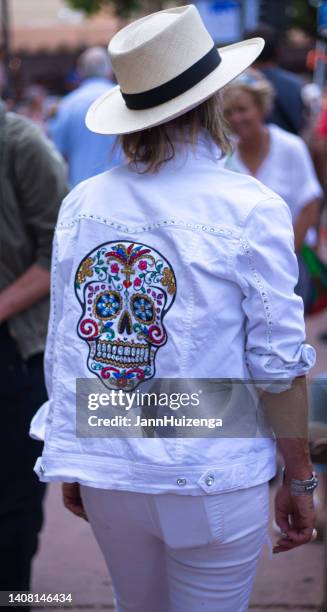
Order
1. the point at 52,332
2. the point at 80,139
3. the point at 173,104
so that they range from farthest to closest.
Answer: the point at 80,139 → the point at 52,332 → the point at 173,104

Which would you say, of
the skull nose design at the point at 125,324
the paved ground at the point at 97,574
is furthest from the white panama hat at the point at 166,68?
the paved ground at the point at 97,574

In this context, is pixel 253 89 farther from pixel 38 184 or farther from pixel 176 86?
pixel 176 86

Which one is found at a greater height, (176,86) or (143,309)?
(176,86)

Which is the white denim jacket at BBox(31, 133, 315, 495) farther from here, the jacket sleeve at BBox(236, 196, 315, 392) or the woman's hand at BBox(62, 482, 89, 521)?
the woman's hand at BBox(62, 482, 89, 521)

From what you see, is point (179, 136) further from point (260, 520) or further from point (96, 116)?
point (260, 520)

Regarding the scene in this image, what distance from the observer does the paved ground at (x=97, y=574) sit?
3559 mm

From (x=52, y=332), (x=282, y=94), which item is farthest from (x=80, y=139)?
(x=52, y=332)

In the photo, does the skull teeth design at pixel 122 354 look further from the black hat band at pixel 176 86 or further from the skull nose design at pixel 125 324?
the black hat band at pixel 176 86

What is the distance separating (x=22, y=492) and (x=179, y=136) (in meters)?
1.39

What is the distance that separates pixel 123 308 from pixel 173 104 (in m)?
0.45

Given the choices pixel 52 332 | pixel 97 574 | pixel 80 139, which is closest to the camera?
pixel 52 332

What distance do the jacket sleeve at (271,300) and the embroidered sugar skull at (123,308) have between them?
0.17 m

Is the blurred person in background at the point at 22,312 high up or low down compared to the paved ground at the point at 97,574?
up

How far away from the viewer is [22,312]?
2898 mm
